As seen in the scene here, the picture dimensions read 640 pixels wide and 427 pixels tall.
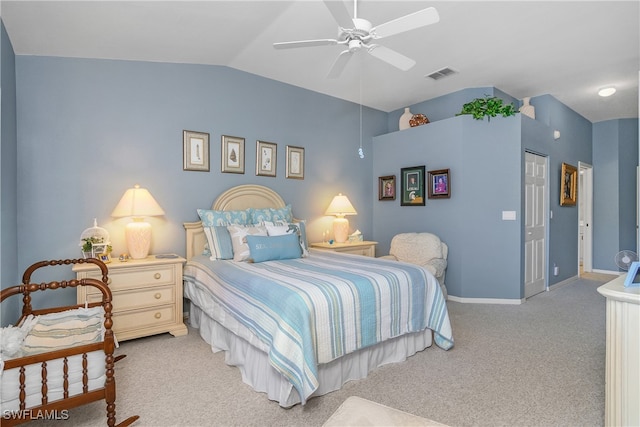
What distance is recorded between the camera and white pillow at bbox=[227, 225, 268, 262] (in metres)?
3.21

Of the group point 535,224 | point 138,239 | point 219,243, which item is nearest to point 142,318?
point 138,239

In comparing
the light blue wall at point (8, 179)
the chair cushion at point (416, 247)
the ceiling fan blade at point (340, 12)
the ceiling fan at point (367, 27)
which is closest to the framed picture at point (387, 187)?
the chair cushion at point (416, 247)

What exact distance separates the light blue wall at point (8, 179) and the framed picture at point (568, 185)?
6.57 meters

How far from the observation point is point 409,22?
208 cm

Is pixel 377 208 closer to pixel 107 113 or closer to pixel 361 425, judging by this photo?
pixel 107 113

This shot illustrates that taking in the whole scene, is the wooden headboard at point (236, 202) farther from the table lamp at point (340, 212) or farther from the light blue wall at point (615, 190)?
the light blue wall at point (615, 190)

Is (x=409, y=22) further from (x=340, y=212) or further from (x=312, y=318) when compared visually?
(x=340, y=212)

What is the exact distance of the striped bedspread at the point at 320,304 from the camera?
1938mm

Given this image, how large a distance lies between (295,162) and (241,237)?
159 centimetres

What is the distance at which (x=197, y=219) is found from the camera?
3.75 m

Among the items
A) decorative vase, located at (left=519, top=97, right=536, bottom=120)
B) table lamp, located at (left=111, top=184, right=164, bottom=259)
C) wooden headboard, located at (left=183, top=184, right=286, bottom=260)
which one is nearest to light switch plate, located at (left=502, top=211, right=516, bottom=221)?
decorative vase, located at (left=519, top=97, right=536, bottom=120)

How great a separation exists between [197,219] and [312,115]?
2.13m

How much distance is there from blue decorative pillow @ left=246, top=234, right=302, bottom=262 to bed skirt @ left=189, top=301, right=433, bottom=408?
62cm

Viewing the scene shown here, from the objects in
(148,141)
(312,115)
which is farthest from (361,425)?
(312,115)
